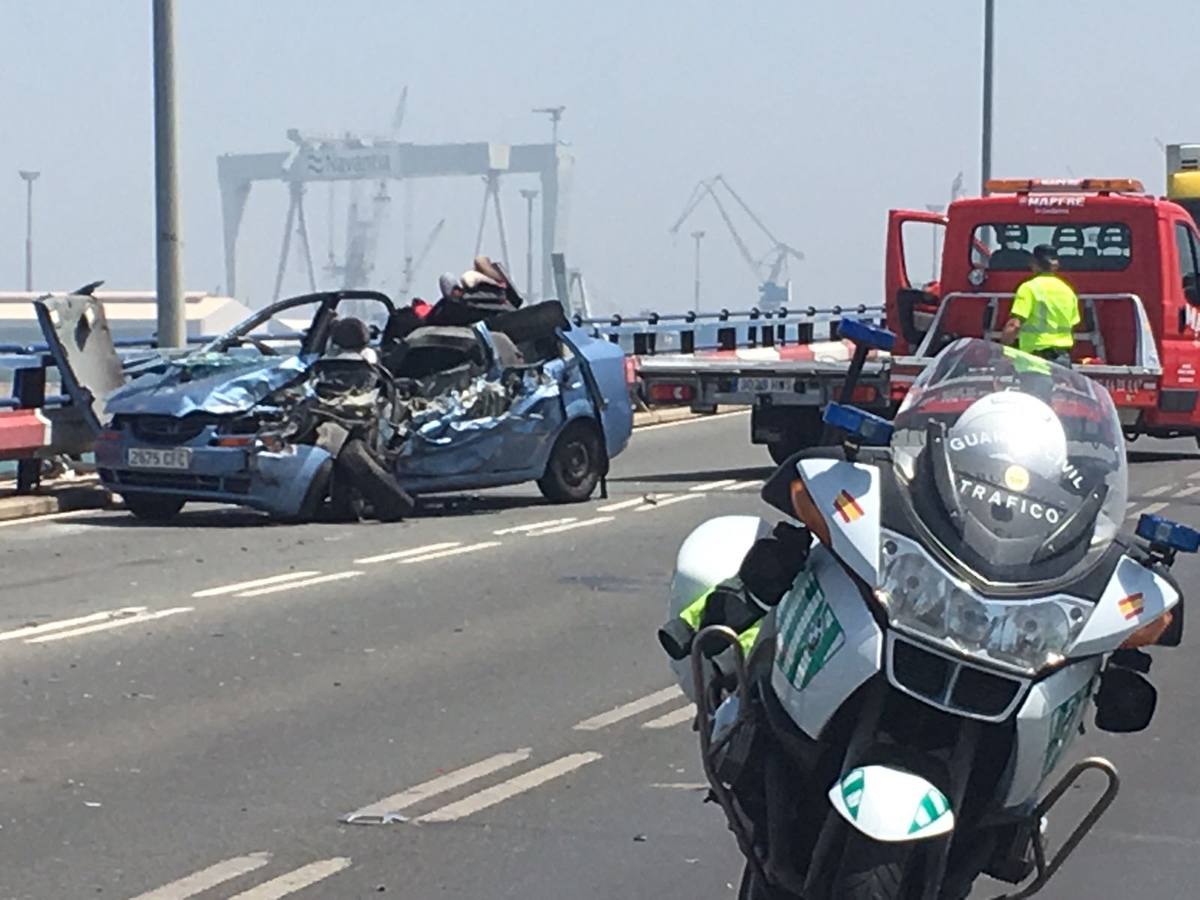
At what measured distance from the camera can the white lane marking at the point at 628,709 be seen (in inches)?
368

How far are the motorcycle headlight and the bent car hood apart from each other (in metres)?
11.9

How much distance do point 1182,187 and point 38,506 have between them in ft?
67.0

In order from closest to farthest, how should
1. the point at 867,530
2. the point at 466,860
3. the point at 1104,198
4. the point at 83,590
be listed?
1. the point at 867,530
2. the point at 466,860
3. the point at 83,590
4. the point at 1104,198

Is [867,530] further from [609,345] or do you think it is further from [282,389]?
[609,345]

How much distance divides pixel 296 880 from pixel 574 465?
37.8 feet

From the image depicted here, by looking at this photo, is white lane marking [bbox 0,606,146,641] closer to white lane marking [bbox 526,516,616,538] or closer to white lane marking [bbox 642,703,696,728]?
white lane marking [bbox 642,703,696,728]

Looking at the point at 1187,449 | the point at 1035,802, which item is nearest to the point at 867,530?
the point at 1035,802

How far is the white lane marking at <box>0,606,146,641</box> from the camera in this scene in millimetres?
11430

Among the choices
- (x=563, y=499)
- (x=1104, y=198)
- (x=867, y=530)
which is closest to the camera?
(x=867, y=530)

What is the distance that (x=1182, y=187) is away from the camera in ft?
110

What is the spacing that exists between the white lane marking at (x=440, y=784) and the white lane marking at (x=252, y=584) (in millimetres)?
4484

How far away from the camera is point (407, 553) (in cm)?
1499

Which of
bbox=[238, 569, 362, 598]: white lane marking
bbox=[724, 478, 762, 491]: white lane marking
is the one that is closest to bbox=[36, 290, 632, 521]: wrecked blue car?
bbox=[724, 478, 762, 491]: white lane marking

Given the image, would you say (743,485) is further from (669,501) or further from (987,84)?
(987,84)
